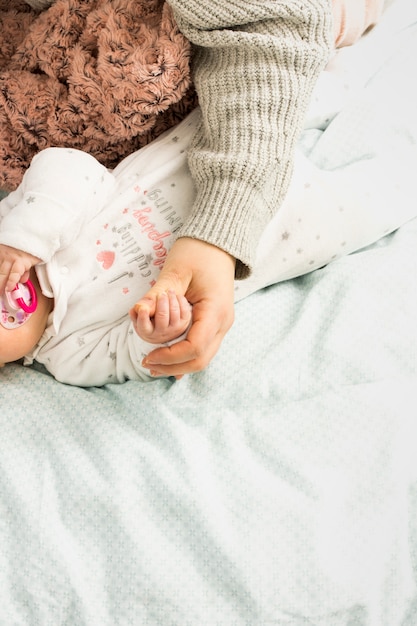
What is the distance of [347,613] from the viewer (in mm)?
683

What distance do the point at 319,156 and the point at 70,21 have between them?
48 cm

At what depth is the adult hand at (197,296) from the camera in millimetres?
709

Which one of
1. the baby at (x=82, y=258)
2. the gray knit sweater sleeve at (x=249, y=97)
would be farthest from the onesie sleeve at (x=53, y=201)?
the gray knit sweater sleeve at (x=249, y=97)

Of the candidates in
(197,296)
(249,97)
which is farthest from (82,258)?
(249,97)

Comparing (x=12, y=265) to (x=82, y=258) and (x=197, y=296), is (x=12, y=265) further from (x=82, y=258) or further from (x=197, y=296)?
(x=197, y=296)

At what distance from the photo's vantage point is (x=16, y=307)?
0.80 m

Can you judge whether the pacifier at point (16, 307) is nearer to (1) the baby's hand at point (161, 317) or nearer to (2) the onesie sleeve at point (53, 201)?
(2) the onesie sleeve at point (53, 201)

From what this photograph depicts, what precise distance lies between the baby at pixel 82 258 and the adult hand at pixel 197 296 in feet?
0.27

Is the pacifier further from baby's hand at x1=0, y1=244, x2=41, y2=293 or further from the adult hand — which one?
the adult hand

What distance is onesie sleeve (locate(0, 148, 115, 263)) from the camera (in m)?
0.80

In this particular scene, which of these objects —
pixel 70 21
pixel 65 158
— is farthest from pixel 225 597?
pixel 70 21

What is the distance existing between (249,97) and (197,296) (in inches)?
12.3

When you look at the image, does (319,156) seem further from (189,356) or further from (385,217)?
(189,356)

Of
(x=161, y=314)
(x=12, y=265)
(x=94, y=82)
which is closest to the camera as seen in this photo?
(x=161, y=314)
